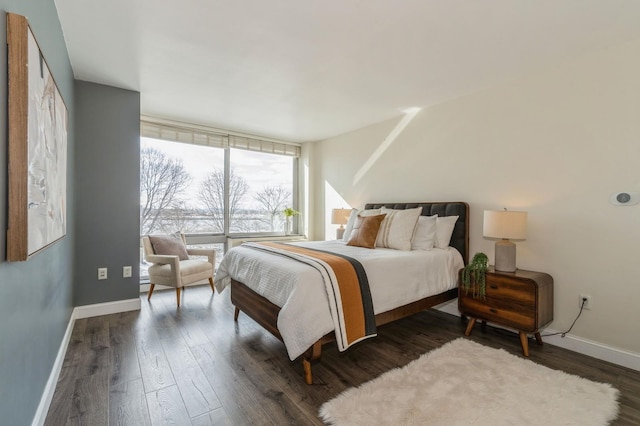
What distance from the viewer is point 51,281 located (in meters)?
2.00

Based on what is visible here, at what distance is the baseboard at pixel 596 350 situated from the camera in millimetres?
2312

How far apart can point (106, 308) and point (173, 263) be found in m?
0.80

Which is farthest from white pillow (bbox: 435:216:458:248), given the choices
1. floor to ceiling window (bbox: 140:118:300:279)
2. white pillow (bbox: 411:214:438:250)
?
floor to ceiling window (bbox: 140:118:300:279)

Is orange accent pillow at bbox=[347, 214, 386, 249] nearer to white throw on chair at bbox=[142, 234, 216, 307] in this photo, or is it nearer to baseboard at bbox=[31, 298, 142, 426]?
white throw on chair at bbox=[142, 234, 216, 307]

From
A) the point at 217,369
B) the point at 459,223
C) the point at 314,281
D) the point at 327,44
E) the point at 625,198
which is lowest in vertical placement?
the point at 217,369

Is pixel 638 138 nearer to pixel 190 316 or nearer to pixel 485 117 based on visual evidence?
pixel 485 117

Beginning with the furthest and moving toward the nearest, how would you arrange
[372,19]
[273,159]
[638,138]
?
[273,159] → [638,138] → [372,19]

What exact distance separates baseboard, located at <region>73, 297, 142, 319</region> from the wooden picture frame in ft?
5.97

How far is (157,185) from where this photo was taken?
4.48m

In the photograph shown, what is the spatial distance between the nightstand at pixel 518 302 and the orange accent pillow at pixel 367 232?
1.10 metres

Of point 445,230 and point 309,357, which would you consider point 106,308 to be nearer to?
point 309,357

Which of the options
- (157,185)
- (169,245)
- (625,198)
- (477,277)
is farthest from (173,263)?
(625,198)

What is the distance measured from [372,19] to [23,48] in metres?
1.89

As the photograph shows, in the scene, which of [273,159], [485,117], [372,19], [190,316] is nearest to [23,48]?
[372,19]
